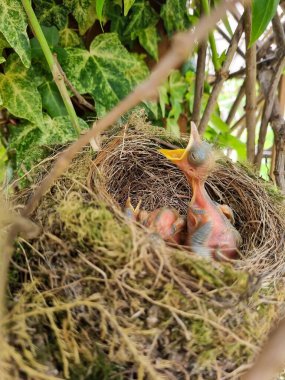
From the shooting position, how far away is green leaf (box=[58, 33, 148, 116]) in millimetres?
927

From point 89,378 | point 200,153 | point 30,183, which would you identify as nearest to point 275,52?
point 200,153

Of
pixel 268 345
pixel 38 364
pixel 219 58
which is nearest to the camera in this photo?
pixel 268 345

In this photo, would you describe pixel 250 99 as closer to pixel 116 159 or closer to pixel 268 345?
pixel 116 159

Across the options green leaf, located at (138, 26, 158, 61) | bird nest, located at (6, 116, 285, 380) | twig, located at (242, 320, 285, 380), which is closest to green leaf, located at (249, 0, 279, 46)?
green leaf, located at (138, 26, 158, 61)

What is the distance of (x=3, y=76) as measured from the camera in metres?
0.89

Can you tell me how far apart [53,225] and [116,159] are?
26 cm

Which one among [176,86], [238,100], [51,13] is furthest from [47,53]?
[238,100]

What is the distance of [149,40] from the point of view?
101cm

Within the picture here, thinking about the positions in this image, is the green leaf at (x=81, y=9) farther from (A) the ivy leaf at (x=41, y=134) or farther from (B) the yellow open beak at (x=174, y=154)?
(B) the yellow open beak at (x=174, y=154)

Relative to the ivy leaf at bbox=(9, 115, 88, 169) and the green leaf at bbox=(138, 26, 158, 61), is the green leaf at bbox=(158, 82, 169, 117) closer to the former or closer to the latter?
the green leaf at bbox=(138, 26, 158, 61)

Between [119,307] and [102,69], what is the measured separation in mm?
531

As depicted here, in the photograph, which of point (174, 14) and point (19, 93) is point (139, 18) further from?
point (19, 93)

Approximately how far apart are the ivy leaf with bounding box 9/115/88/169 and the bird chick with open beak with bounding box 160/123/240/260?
218 mm

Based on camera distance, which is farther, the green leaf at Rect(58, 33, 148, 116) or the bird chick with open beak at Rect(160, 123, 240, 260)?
the green leaf at Rect(58, 33, 148, 116)
